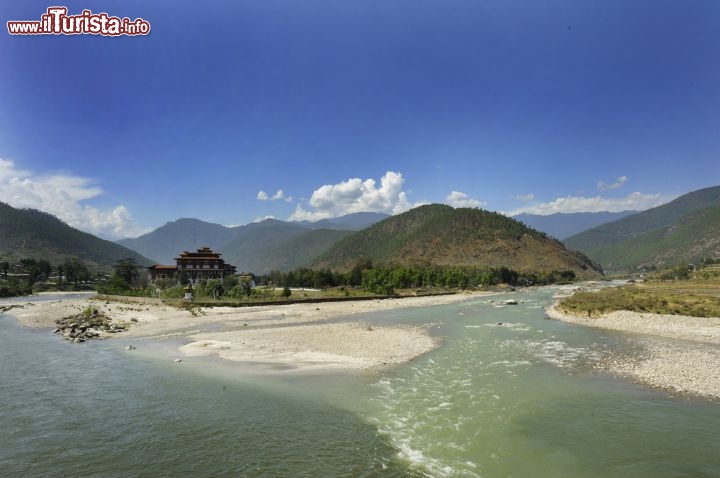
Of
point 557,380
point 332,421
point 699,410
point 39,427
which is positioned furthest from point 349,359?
point 699,410

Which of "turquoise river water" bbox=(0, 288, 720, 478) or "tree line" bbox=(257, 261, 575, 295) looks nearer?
"turquoise river water" bbox=(0, 288, 720, 478)

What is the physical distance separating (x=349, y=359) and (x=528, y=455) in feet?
50.6

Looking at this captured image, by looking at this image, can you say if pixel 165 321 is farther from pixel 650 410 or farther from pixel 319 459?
pixel 650 410

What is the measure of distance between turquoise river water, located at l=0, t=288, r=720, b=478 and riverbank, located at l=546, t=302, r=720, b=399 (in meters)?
2.01

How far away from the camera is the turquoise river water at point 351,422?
12.8m

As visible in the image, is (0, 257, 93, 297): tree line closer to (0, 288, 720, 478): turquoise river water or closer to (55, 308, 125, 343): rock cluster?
(55, 308, 125, 343): rock cluster

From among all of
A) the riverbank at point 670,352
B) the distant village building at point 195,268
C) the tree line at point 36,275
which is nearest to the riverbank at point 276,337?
the riverbank at point 670,352

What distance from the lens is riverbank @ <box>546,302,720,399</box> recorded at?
21.0m

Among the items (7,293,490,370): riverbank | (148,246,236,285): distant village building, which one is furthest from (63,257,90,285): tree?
(7,293,490,370): riverbank

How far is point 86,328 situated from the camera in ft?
137

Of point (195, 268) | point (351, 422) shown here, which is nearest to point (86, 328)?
point (351, 422)

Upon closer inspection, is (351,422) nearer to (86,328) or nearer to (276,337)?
(276,337)

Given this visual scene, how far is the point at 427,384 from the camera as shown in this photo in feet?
71.3

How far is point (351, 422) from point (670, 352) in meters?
25.5
